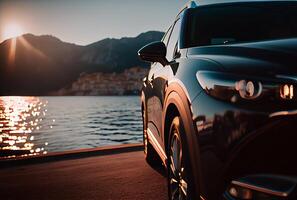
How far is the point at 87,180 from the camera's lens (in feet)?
16.6

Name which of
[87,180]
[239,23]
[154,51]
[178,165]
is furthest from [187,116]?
[87,180]

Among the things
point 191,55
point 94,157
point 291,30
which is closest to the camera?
point 191,55

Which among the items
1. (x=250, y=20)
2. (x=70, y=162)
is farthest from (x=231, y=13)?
(x=70, y=162)

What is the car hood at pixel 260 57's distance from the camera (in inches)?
76.0

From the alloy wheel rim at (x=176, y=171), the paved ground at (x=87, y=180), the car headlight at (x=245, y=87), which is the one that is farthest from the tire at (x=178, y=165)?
the paved ground at (x=87, y=180)

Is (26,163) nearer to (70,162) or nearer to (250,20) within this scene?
(70,162)

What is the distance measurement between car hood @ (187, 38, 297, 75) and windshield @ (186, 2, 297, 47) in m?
0.91

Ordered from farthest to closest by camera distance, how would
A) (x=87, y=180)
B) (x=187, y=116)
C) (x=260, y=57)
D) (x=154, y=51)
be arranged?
(x=87, y=180) → (x=154, y=51) → (x=187, y=116) → (x=260, y=57)

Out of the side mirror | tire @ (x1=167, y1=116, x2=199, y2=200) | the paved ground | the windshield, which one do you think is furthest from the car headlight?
the paved ground

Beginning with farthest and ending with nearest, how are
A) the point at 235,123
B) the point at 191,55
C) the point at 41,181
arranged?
the point at 41,181 < the point at 191,55 < the point at 235,123

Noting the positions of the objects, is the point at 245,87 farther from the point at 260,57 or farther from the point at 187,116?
the point at 187,116

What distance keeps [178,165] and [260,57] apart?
1.13m

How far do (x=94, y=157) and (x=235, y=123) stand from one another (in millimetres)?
5606

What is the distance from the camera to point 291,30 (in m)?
3.40
